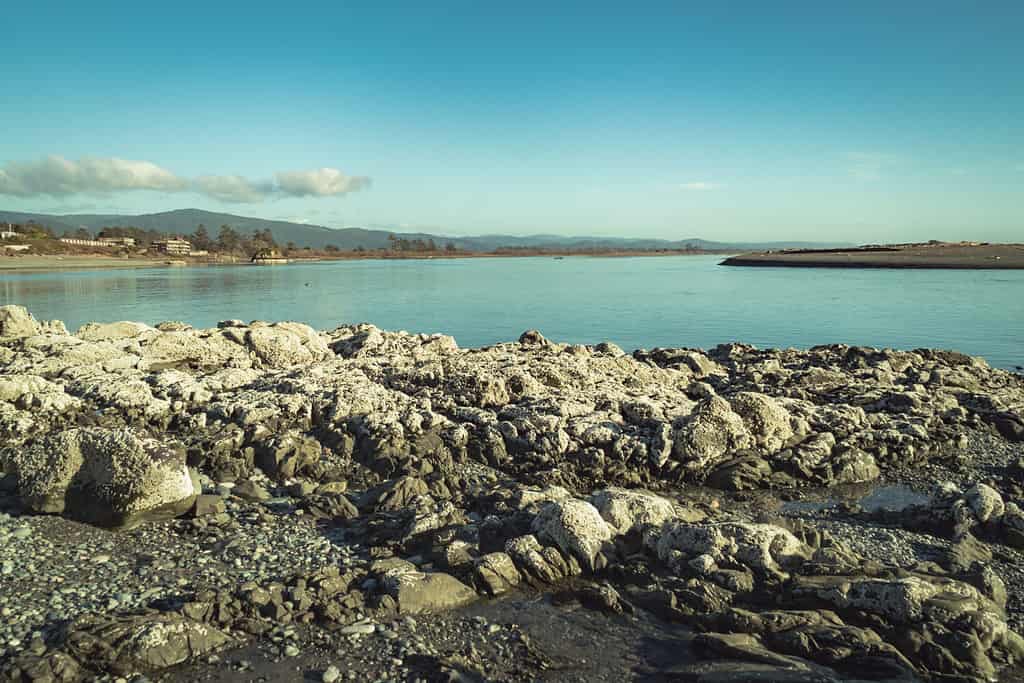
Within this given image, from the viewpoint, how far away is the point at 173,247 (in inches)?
4099

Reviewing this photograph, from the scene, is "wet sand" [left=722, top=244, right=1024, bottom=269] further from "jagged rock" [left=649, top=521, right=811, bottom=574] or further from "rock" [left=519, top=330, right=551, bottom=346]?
"jagged rock" [left=649, top=521, right=811, bottom=574]

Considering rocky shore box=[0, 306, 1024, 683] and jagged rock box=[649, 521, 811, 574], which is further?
jagged rock box=[649, 521, 811, 574]

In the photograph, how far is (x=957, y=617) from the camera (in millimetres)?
4824

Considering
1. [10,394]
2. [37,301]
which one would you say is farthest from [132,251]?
[10,394]

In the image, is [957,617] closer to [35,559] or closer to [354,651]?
[354,651]

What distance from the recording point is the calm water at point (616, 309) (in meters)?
23.7

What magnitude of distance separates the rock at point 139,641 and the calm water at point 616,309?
679 inches

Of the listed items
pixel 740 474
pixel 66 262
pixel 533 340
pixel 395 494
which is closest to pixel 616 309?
pixel 533 340

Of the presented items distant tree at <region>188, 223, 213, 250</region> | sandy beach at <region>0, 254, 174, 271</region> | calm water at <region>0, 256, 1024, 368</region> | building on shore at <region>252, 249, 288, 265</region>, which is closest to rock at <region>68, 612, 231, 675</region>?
calm water at <region>0, 256, 1024, 368</region>

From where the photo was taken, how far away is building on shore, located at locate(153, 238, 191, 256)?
331 ft

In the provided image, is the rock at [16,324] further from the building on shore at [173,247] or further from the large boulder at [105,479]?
the building on shore at [173,247]

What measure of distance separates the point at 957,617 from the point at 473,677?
11.6ft

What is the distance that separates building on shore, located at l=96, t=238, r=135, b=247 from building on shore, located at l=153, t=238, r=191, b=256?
352 cm

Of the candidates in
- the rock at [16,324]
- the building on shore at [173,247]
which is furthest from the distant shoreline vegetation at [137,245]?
the rock at [16,324]
